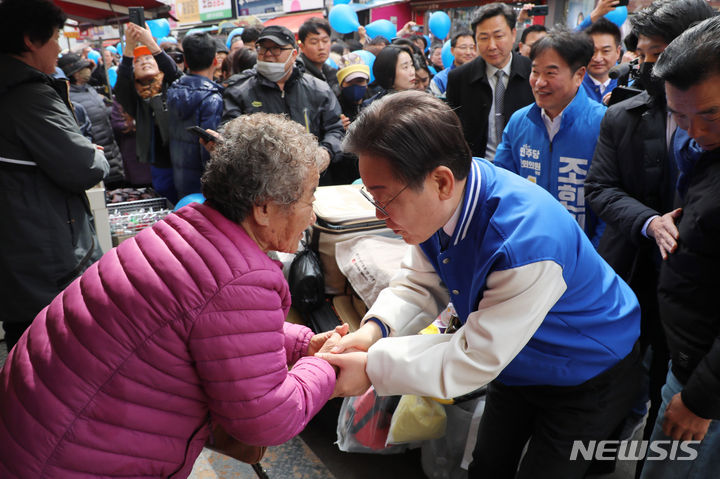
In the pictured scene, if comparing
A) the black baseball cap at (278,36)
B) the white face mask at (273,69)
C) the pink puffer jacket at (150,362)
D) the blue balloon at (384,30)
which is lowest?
the pink puffer jacket at (150,362)

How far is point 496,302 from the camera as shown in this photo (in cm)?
137

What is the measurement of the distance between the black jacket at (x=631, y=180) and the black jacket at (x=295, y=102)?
1.97 metres

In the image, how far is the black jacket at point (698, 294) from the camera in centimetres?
143

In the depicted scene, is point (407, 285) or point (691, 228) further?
point (407, 285)

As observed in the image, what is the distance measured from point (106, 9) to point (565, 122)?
4.04 metres

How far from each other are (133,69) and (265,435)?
413 centimetres

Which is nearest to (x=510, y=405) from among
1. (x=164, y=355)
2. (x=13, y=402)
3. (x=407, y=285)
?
(x=407, y=285)

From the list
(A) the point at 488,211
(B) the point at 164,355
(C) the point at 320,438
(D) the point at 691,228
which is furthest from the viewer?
(C) the point at 320,438

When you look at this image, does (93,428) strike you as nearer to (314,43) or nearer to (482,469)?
(482,469)

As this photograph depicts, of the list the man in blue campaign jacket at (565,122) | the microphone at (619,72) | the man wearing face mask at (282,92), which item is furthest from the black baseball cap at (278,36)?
the microphone at (619,72)

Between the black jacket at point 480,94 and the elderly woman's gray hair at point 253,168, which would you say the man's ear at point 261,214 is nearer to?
the elderly woman's gray hair at point 253,168

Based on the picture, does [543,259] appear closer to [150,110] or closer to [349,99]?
[349,99]

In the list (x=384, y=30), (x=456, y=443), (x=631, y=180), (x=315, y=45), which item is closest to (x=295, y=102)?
(x=315, y=45)

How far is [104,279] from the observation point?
134cm
